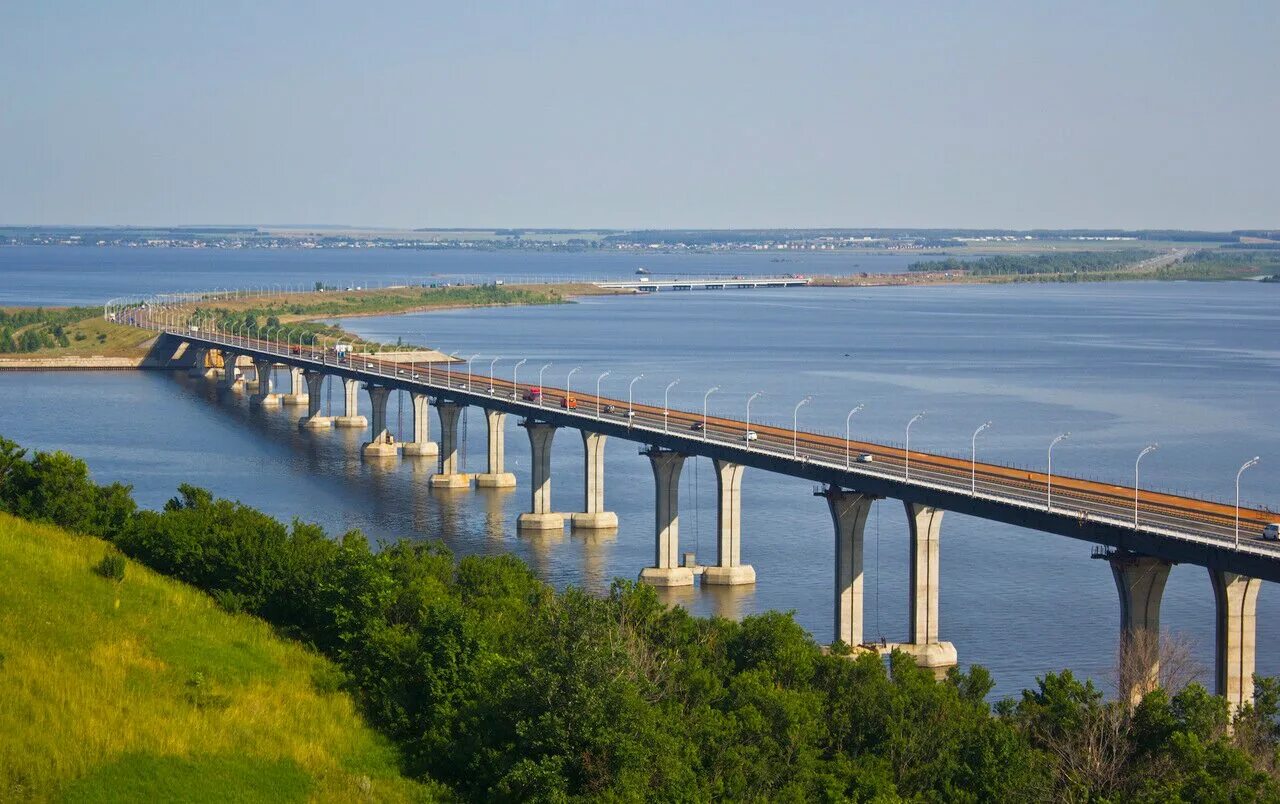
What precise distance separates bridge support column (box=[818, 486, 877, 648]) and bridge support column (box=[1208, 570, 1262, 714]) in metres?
16.4

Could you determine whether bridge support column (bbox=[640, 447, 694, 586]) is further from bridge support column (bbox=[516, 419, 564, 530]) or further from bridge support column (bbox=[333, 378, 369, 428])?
bridge support column (bbox=[333, 378, 369, 428])

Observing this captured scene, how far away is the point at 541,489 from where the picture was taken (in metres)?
100

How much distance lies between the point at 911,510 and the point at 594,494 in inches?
1169

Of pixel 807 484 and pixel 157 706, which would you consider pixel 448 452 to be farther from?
pixel 157 706

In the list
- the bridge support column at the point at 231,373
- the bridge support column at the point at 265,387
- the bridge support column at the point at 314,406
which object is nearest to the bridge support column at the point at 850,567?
the bridge support column at the point at 314,406

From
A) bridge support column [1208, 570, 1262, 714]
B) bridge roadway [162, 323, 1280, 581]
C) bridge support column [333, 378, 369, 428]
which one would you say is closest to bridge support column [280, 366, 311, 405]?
bridge support column [333, 378, 369, 428]

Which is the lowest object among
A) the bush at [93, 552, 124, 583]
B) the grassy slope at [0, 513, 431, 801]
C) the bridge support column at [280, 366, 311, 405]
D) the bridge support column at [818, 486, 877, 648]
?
the bridge support column at [280, 366, 311, 405]

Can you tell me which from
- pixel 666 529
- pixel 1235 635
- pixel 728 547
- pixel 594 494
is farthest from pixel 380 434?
pixel 1235 635

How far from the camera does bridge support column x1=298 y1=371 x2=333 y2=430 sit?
152 metres

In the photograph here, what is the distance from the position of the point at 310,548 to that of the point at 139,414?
3982 inches

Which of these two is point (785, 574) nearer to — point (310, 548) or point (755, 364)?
point (310, 548)

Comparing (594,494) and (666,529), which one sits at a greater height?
(666,529)

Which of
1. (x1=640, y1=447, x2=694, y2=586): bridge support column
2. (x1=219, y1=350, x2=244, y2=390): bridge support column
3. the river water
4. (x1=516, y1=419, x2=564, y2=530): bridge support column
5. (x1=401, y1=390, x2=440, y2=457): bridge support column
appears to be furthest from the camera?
(x1=219, y1=350, x2=244, y2=390): bridge support column

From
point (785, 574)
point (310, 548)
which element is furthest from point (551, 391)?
point (310, 548)
